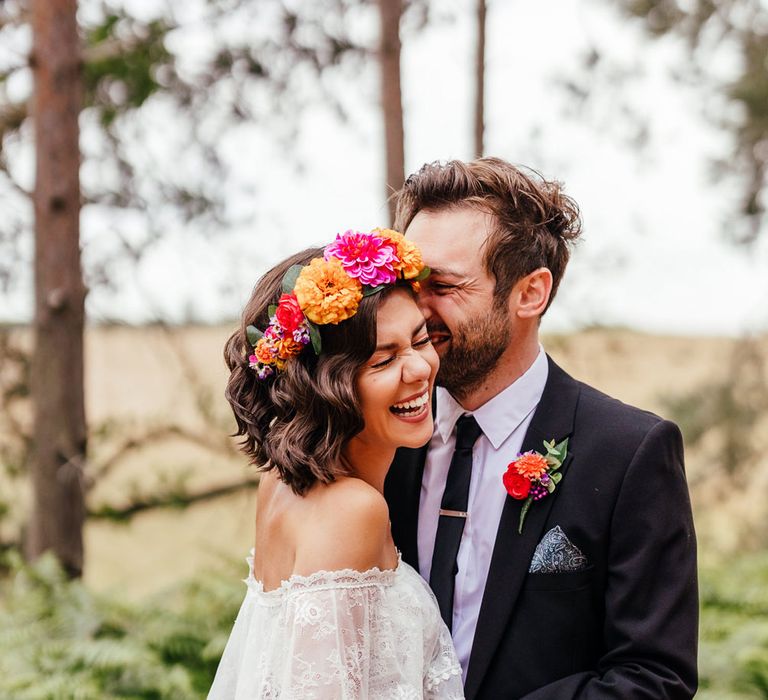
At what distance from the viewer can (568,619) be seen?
102 inches

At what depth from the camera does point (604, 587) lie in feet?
8.54

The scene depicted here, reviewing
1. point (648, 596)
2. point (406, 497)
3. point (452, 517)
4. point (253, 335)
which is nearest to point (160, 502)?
point (406, 497)

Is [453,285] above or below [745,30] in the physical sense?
below

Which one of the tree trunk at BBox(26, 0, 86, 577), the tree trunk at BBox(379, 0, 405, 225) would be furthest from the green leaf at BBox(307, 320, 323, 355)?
the tree trunk at BBox(26, 0, 86, 577)

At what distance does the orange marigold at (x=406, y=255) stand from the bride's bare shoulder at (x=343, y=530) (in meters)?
0.56

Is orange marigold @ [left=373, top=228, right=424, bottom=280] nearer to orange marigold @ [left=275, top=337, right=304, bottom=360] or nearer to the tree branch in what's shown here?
orange marigold @ [left=275, top=337, right=304, bottom=360]

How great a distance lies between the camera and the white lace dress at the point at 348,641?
91.8 inches

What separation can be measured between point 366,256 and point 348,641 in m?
0.95

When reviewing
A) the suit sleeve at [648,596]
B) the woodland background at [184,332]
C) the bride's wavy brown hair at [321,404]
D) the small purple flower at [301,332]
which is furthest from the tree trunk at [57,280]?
the suit sleeve at [648,596]

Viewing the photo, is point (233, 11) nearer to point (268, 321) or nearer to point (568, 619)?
point (268, 321)

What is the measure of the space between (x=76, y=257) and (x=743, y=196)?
636 cm

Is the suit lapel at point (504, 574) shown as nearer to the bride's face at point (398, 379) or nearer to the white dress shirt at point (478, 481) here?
the white dress shirt at point (478, 481)

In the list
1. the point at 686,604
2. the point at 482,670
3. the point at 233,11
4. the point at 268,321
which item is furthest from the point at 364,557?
the point at 233,11

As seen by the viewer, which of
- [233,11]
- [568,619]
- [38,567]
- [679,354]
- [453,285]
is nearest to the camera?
[568,619]
